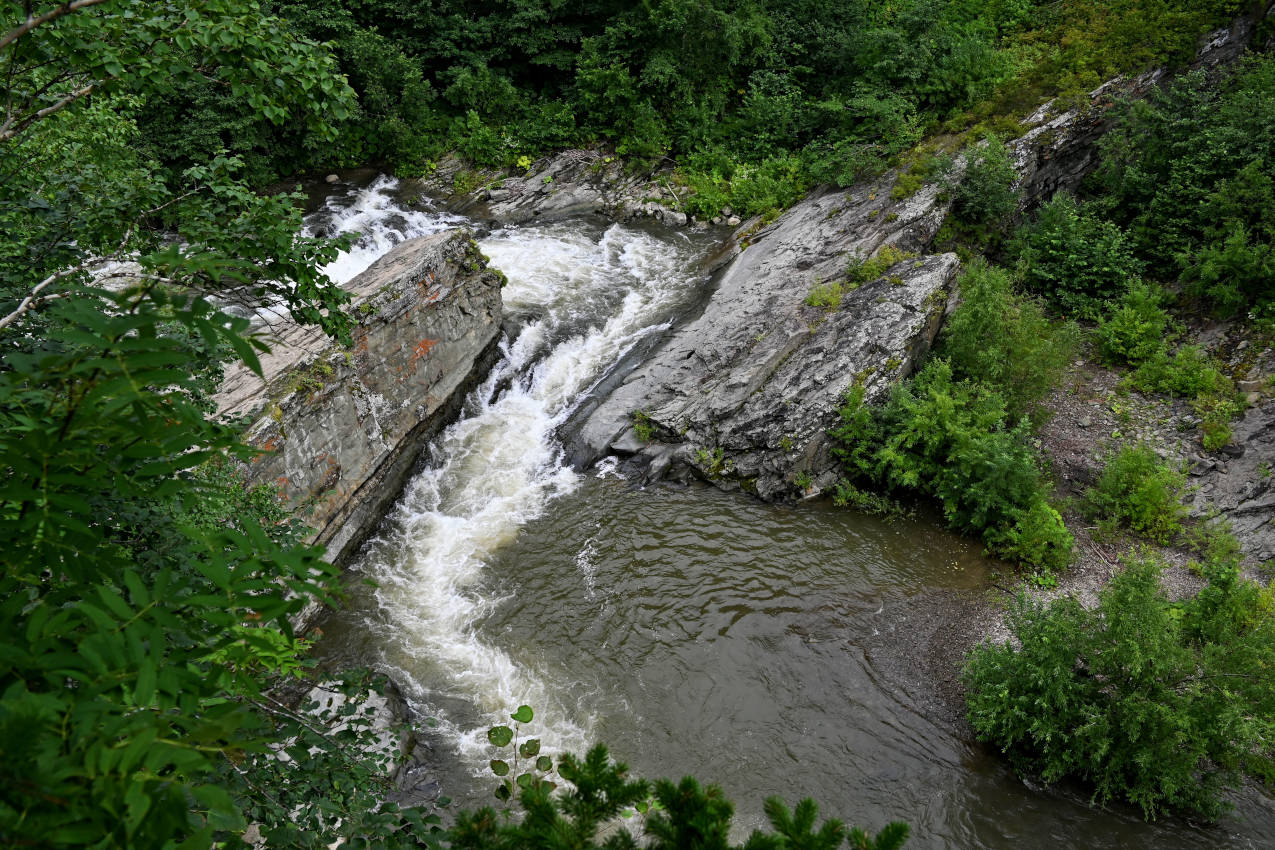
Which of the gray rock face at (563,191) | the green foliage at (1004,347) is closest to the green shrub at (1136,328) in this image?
the green foliage at (1004,347)

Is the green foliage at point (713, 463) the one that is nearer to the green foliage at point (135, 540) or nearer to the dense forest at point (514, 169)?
the dense forest at point (514, 169)

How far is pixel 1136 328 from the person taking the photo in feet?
37.8

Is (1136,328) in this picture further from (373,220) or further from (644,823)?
(373,220)

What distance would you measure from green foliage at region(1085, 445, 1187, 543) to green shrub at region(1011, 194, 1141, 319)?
150 inches

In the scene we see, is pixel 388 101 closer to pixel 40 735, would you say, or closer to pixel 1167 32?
pixel 1167 32

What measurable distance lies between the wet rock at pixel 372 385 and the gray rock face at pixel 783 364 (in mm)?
2730

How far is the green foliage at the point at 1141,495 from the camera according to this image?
9227mm

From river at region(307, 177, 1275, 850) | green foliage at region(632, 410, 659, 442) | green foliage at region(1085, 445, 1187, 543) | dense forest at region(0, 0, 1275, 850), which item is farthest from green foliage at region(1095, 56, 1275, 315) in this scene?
green foliage at region(632, 410, 659, 442)

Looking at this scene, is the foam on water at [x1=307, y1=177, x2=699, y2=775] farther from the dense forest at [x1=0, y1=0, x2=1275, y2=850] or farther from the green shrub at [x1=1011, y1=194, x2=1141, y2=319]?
the green shrub at [x1=1011, y1=194, x2=1141, y2=319]

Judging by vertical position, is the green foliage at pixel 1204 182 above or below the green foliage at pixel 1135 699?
above

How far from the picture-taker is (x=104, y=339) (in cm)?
175

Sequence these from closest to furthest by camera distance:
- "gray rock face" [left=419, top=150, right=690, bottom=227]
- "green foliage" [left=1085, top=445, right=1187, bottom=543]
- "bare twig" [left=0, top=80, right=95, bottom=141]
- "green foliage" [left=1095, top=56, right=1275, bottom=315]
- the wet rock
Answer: "bare twig" [left=0, top=80, right=95, bottom=141] → the wet rock → "green foliage" [left=1085, top=445, right=1187, bottom=543] → "green foliage" [left=1095, top=56, right=1275, bottom=315] → "gray rock face" [left=419, top=150, right=690, bottom=227]

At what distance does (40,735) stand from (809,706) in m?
7.32

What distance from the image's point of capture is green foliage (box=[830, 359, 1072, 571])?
29.7ft
